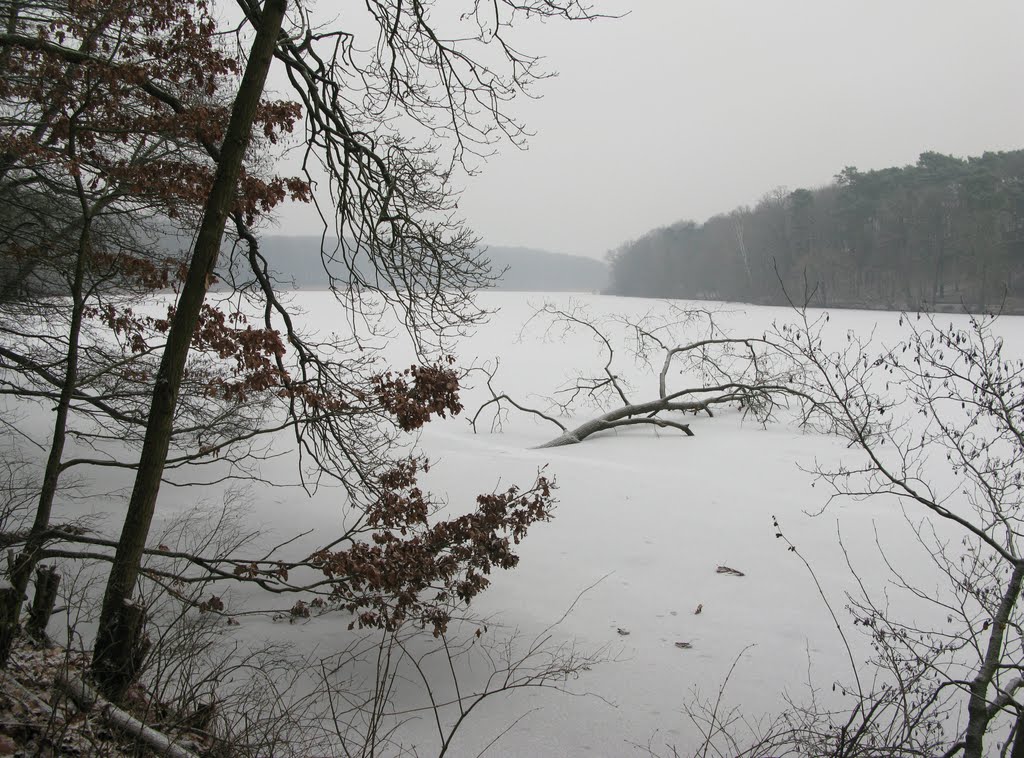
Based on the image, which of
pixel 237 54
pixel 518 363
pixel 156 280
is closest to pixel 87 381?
pixel 156 280

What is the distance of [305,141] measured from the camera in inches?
237

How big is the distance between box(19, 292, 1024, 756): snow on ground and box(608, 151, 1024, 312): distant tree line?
943cm

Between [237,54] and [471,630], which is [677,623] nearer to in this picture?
[471,630]

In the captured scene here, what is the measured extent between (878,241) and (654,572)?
24.2 m

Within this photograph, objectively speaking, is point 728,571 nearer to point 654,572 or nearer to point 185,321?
point 654,572

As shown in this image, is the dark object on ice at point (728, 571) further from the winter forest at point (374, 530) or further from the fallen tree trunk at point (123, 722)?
the fallen tree trunk at point (123, 722)

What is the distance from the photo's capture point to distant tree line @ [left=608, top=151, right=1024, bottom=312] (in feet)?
66.8

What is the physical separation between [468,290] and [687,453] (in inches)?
250

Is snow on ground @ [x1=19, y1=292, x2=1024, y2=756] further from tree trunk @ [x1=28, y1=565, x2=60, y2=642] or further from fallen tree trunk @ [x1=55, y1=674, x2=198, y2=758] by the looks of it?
fallen tree trunk @ [x1=55, y1=674, x2=198, y2=758]

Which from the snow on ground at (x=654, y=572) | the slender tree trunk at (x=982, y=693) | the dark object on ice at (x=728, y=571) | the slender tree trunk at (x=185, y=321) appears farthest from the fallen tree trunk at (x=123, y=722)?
the dark object on ice at (x=728, y=571)

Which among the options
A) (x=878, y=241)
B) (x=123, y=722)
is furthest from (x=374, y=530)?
(x=878, y=241)

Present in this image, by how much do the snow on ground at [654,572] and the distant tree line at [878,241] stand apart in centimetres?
943

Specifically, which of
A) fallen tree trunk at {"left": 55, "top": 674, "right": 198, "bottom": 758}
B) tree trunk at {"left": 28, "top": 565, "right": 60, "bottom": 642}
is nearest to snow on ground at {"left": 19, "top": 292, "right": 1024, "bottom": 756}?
tree trunk at {"left": 28, "top": 565, "right": 60, "bottom": 642}

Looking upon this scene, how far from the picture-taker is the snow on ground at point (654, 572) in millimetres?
4223
